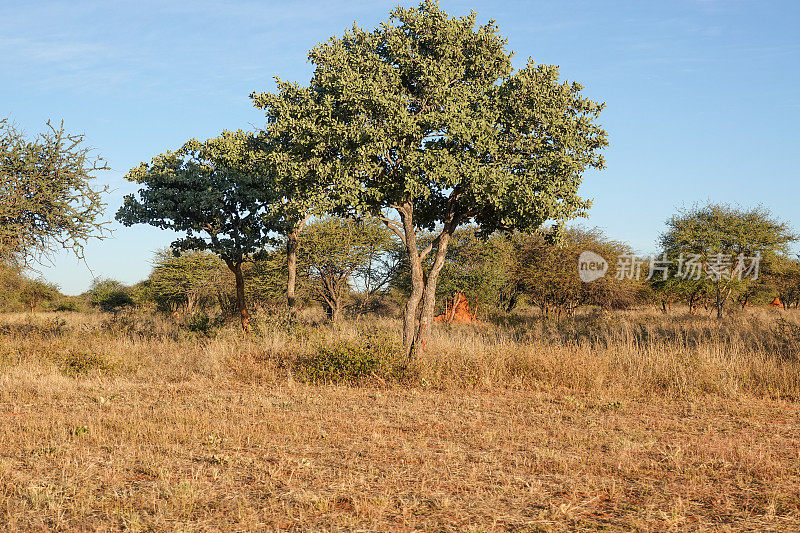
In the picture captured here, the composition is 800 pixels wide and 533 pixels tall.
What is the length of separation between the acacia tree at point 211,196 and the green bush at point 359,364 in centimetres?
697

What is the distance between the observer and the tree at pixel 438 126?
12758mm

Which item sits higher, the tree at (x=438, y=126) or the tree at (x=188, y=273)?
the tree at (x=438, y=126)

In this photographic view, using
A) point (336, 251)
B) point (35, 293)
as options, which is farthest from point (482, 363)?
point (35, 293)

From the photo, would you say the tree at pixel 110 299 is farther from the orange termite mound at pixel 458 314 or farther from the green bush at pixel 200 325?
the green bush at pixel 200 325

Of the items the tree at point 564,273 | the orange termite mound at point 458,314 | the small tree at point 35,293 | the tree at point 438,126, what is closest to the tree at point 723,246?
the tree at point 564,273

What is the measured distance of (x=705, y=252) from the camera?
99.6 feet

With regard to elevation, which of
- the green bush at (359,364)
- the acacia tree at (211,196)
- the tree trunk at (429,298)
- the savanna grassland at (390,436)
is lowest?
→ the savanna grassland at (390,436)

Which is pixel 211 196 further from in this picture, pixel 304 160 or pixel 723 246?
pixel 723 246

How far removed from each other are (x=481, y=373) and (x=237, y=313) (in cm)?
1368

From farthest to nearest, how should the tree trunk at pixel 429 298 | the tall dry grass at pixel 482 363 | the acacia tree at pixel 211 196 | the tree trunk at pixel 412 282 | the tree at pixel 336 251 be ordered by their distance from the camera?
the tree at pixel 336 251 → the acacia tree at pixel 211 196 → the tree trunk at pixel 412 282 → the tree trunk at pixel 429 298 → the tall dry grass at pixel 482 363

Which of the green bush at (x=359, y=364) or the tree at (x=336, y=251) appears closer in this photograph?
the green bush at (x=359, y=364)

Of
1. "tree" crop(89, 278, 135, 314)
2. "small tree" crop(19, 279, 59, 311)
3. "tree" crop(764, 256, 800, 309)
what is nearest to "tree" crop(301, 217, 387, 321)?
"tree" crop(764, 256, 800, 309)

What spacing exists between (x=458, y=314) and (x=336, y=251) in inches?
429

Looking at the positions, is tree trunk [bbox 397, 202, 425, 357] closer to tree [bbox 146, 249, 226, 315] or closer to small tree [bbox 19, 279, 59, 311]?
tree [bbox 146, 249, 226, 315]
